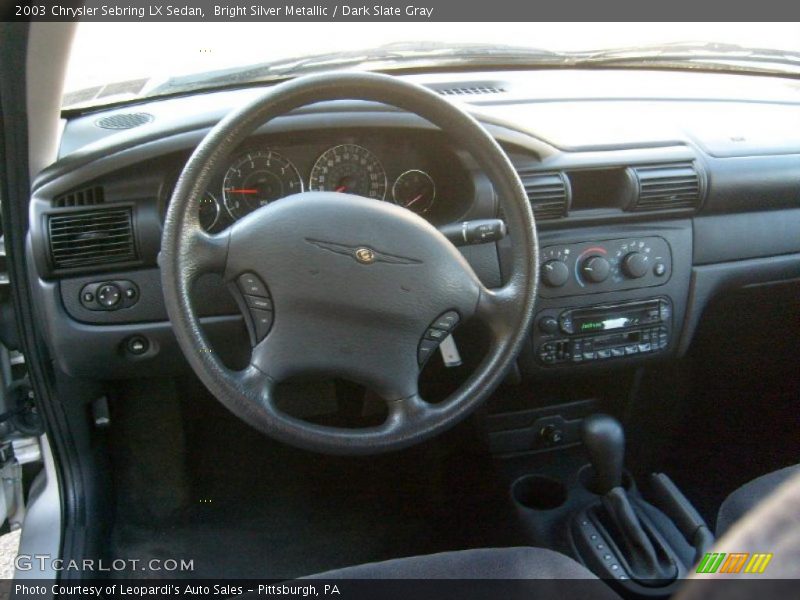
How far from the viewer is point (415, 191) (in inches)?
72.9

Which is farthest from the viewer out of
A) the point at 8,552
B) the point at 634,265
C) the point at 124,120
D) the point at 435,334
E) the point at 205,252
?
the point at 8,552

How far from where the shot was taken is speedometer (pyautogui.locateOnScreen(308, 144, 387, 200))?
5.73ft

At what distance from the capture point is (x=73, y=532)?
200cm

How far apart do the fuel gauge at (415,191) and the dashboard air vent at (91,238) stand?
590 millimetres

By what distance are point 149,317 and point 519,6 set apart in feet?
3.93

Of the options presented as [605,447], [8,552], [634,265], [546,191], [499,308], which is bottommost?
[8,552]

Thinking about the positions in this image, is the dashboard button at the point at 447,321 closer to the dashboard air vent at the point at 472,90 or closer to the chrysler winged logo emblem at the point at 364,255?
the chrysler winged logo emblem at the point at 364,255

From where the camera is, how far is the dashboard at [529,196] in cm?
168

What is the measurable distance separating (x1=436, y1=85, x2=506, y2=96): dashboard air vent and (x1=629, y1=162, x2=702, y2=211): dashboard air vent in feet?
1.56

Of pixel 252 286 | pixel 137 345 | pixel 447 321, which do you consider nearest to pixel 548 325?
pixel 447 321

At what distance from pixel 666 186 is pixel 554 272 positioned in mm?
353

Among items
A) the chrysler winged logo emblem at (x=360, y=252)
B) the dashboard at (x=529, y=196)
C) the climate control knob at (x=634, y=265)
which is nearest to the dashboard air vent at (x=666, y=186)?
the dashboard at (x=529, y=196)

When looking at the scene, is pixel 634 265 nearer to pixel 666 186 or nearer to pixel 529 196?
pixel 666 186

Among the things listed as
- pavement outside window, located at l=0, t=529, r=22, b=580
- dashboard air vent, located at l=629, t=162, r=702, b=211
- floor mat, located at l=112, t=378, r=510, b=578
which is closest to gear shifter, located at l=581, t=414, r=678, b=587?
floor mat, located at l=112, t=378, r=510, b=578
